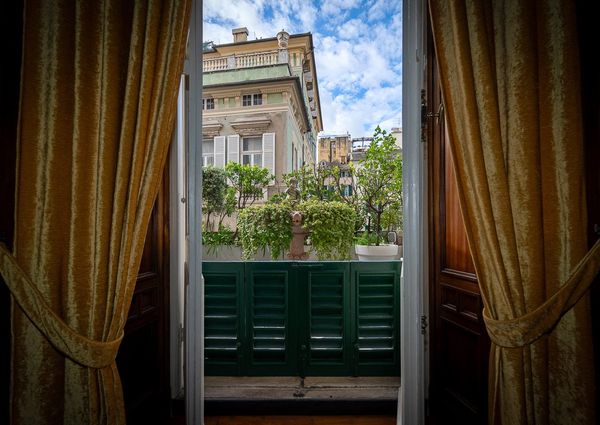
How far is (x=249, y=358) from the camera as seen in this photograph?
1819 mm

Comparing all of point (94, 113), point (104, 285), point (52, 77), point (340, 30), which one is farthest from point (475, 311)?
point (340, 30)

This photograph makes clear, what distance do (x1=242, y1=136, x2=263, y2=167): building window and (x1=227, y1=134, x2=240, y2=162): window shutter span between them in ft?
0.57

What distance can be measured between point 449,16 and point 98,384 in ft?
5.91

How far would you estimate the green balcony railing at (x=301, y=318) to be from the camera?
70.7 inches

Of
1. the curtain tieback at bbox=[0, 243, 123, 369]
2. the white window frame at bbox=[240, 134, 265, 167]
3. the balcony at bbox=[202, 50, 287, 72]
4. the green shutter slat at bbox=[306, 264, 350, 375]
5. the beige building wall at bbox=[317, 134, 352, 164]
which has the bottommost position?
the green shutter slat at bbox=[306, 264, 350, 375]

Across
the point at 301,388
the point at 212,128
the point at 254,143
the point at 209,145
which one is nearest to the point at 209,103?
the point at 212,128

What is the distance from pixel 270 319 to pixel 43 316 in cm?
116

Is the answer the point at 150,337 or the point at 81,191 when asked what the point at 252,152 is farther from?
the point at 81,191

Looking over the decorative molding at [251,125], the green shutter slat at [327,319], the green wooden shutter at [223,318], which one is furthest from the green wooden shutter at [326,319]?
the decorative molding at [251,125]

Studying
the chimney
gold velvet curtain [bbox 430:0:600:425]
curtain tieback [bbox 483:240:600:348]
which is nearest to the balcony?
the chimney

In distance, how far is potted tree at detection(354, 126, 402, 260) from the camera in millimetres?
2312

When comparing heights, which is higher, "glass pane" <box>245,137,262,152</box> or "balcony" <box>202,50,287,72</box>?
"balcony" <box>202,50,287,72</box>

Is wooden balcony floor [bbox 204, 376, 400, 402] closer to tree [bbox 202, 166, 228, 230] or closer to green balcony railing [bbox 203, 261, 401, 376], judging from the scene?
green balcony railing [bbox 203, 261, 401, 376]

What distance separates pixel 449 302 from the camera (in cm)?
136
